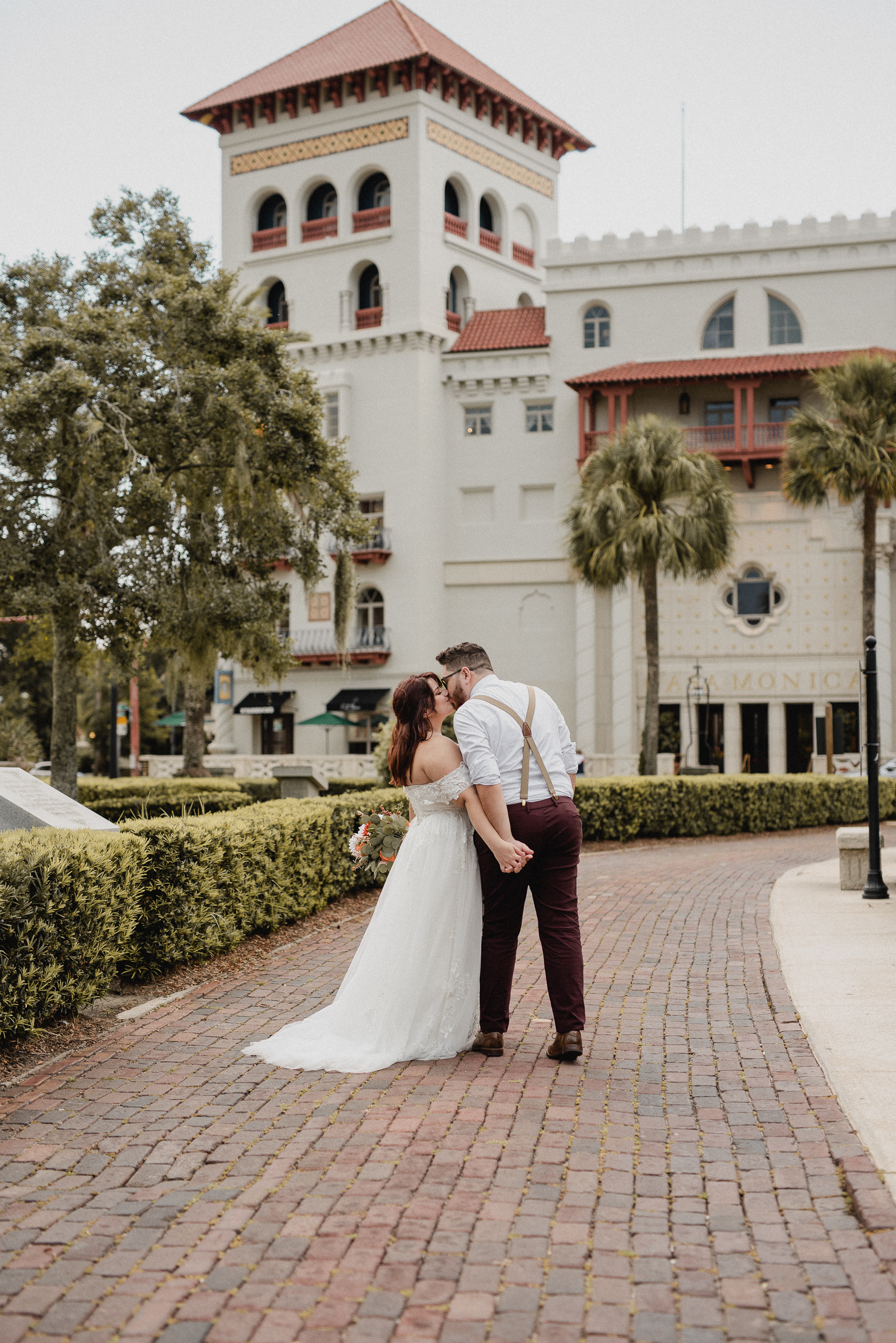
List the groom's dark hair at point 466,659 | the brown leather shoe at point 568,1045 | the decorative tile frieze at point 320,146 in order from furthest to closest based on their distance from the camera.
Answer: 1. the decorative tile frieze at point 320,146
2. the groom's dark hair at point 466,659
3. the brown leather shoe at point 568,1045

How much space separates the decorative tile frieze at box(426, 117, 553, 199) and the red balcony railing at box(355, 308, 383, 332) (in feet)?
18.7

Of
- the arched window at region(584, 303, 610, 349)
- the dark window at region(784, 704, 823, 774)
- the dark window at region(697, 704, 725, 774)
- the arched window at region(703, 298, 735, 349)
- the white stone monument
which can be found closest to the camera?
the white stone monument

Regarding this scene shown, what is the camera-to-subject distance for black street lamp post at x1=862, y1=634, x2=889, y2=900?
491 inches

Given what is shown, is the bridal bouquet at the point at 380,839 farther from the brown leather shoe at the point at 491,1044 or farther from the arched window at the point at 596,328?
the arched window at the point at 596,328

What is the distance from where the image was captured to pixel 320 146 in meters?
43.4

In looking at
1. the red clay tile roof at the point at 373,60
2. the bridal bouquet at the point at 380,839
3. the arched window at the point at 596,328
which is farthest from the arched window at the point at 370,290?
the bridal bouquet at the point at 380,839

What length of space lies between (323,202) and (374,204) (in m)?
2.20

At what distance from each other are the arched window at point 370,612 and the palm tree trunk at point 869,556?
53.2 ft

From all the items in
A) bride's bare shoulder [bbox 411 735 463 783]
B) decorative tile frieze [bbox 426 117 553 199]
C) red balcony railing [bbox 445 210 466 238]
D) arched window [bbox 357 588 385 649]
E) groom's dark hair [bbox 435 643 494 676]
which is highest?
decorative tile frieze [bbox 426 117 553 199]

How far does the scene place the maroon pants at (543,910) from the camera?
6.12m

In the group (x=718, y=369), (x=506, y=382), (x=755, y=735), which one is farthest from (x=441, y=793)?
(x=506, y=382)

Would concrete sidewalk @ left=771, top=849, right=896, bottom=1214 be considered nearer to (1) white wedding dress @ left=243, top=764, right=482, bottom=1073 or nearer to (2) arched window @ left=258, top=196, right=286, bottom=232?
(1) white wedding dress @ left=243, top=764, right=482, bottom=1073

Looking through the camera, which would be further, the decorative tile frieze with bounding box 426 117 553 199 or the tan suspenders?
the decorative tile frieze with bounding box 426 117 553 199

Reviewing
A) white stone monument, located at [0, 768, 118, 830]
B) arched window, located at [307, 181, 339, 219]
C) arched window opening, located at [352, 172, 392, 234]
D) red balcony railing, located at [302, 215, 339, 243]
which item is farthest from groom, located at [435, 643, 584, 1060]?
arched window, located at [307, 181, 339, 219]
